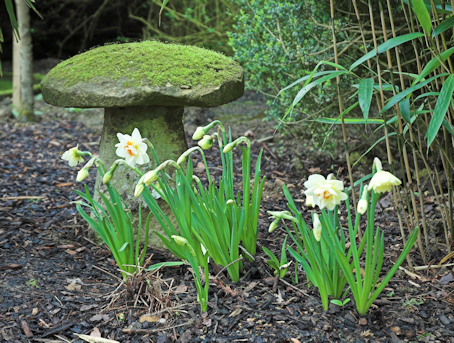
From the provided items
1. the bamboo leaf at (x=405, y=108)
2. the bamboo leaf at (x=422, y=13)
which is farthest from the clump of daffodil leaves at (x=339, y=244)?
the bamboo leaf at (x=422, y=13)

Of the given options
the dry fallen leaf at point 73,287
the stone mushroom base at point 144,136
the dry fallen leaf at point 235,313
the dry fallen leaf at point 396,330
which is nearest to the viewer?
the dry fallen leaf at point 396,330

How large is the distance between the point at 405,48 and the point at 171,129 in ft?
5.52

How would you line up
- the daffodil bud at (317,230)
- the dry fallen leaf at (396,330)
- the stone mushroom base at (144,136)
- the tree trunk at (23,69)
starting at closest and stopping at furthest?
the daffodil bud at (317,230)
the dry fallen leaf at (396,330)
the stone mushroom base at (144,136)
the tree trunk at (23,69)

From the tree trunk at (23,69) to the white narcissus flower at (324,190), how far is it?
4398 millimetres

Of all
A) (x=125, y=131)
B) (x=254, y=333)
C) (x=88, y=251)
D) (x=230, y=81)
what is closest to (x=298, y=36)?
(x=230, y=81)

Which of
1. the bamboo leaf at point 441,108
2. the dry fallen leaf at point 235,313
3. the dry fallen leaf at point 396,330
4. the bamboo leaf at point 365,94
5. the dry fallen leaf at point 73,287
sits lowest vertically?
the dry fallen leaf at point 396,330

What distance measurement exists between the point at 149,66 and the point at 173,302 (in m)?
1.13

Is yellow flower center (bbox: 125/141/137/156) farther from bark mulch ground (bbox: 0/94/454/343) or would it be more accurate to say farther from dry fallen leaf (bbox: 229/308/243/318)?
dry fallen leaf (bbox: 229/308/243/318)

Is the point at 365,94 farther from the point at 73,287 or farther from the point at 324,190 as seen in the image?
the point at 73,287

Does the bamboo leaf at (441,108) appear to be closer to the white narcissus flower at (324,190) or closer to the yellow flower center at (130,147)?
the white narcissus flower at (324,190)

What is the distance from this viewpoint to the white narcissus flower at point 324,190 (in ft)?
5.22

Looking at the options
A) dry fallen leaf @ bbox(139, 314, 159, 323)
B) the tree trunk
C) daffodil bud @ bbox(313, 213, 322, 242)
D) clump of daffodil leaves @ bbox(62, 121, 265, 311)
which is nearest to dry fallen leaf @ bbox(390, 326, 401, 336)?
daffodil bud @ bbox(313, 213, 322, 242)

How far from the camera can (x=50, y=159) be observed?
4.12m

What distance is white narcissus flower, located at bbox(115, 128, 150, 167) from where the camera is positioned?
1.86 m
